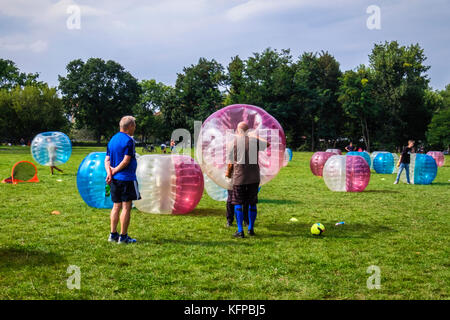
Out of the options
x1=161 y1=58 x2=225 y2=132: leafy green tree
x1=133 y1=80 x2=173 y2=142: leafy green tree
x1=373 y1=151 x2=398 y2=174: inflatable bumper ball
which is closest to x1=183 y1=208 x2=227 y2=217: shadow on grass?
x1=373 y1=151 x2=398 y2=174: inflatable bumper ball

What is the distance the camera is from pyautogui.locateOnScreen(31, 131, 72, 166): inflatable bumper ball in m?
19.2

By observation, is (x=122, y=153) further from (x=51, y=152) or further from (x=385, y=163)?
(x=385, y=163)

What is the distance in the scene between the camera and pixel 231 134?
7570mm

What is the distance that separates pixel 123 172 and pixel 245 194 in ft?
7.19

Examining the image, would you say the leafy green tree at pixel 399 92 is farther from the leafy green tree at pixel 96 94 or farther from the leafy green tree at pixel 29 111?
the leafy green tree at pixel 29 111

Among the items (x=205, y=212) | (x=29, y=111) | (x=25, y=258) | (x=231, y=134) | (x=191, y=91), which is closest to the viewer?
(x=25, y=258)

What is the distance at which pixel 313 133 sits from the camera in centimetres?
6494

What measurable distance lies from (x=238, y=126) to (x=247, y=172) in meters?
0.85

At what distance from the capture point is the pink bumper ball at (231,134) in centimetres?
764

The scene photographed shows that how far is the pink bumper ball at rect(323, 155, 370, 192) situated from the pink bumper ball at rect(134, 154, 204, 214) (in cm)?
657

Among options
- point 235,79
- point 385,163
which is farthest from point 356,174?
point 235,79
